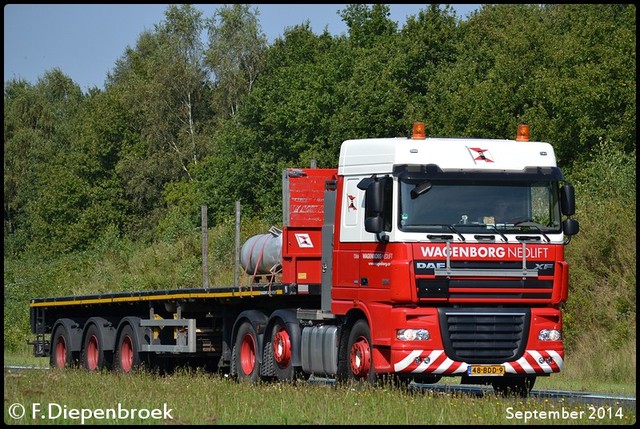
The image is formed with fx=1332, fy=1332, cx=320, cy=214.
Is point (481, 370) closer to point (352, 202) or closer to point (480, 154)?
point (480, 154)

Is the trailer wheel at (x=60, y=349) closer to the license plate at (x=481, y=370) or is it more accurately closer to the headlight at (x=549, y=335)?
the license plate at (x=481, y=370)

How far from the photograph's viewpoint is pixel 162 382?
18984 millimetres

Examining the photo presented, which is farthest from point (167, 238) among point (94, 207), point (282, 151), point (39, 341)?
point (94, 207)

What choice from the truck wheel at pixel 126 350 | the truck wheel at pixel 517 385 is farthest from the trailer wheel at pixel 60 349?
the truck wheel at pixel 517 385

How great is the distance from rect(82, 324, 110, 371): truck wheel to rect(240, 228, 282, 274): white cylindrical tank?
4576mm

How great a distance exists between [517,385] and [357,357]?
2342 millimetres

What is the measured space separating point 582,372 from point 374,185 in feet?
33.5

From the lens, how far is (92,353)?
26.2 m

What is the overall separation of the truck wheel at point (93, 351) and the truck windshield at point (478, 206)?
10313 mm

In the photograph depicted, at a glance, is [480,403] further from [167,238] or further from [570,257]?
[167,238]

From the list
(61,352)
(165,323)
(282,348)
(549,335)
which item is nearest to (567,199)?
(549,335)

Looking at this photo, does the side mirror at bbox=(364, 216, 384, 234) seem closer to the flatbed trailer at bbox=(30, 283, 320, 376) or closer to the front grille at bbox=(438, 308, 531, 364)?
the front grille at bbox=(438, 308, 531, 364)

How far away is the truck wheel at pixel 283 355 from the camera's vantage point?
19.4 m

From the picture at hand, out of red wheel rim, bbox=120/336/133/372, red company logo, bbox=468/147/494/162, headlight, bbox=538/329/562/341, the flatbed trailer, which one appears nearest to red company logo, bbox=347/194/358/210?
red company logo, bbox=468/147/494/162
